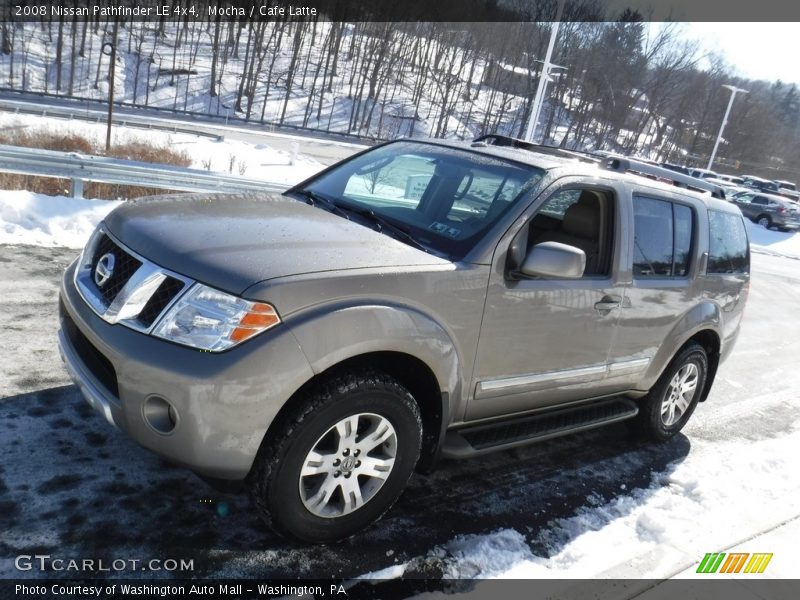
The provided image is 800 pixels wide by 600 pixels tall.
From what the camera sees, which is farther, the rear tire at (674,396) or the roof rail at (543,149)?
the rear tire at (674,396)

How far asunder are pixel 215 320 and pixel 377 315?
68cm

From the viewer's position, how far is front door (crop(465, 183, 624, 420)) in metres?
3.31

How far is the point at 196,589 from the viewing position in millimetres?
2582

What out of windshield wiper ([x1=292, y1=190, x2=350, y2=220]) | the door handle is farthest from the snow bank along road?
windshield wiper ([x1=292, y1=190, x2=350, y2=220])

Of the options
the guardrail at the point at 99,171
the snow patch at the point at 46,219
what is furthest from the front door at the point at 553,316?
the guardrail at the point at 99,171

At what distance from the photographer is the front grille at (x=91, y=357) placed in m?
2.75

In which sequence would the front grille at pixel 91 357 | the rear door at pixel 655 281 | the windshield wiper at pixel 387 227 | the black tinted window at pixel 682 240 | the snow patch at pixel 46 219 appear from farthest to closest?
the snow patch at pixel 46 219
the black tinted window at pixel 682 240
the rear door at pixel 655 281
the windshield wiper at pixel 387 227
the front grille at pixel 91 357

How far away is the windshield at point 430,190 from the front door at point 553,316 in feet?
Result: 0.70

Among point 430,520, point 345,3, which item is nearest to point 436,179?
point 430,520

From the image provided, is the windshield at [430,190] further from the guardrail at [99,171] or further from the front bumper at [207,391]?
the guardrail at [99,171]

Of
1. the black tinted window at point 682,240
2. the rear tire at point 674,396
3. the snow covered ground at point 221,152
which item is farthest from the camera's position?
the snow covered ground at point 221,152

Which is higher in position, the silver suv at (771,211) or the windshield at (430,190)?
the windshield at (430,190)

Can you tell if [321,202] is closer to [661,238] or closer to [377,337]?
[377,337]

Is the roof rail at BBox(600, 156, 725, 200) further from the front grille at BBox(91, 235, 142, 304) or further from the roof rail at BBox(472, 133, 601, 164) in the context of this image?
the front grille at BBox(91, 235, 142, 304)
